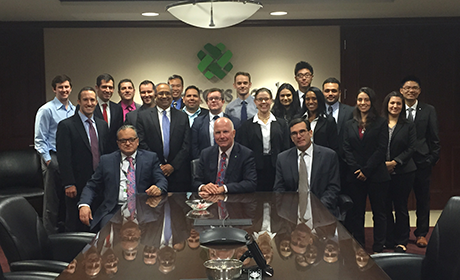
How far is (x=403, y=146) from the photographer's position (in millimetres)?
5043

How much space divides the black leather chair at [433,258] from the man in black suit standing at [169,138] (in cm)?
277

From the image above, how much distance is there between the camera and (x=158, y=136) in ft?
16.6

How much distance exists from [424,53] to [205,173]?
14.4ft

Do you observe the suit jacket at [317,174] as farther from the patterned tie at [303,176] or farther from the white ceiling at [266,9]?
the white ceiling at [266,9]

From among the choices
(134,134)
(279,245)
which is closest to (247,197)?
(134,134)

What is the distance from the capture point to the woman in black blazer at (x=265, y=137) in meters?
4.97

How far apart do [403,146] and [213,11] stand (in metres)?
2.65

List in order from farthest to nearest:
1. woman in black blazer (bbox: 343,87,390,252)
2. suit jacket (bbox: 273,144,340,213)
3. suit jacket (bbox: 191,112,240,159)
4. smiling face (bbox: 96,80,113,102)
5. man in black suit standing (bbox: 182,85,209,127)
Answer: man in black suit standing (bbox: 182,85,209,127) < smiling face (bbox: 96,80,113,102) < suit jacket (bbox: 191,112,240,159) < woman in black blazer (bbox: 343,87,390,252) < suit jacket (bbox: 273,144,340,213)

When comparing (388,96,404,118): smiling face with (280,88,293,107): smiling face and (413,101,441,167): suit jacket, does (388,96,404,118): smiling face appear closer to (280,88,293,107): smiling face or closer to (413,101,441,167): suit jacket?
(413,101,441,167): suit jacket

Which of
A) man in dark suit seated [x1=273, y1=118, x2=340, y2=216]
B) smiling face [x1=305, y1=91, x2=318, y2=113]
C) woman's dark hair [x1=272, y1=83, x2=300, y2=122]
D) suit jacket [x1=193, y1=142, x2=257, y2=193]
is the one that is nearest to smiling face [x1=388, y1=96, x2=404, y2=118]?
smiling face [x1=305, y1=91, x2=318, y2=113]

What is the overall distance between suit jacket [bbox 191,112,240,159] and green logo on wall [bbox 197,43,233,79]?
6.83ft

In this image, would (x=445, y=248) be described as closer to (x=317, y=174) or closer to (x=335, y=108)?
(x=317, y=174)

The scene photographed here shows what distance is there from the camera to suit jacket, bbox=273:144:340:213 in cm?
415

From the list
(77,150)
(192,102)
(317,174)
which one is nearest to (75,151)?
(77,150)
